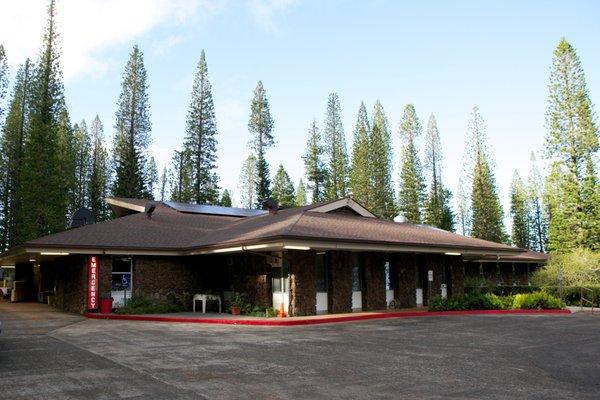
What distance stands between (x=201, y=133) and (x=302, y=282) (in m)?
35.1

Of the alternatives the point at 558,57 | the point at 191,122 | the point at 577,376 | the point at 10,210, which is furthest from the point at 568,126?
the point at 10,210

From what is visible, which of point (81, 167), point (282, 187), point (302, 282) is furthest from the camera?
point (282, 187)

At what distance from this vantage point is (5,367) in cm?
911

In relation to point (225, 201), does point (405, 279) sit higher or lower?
lower

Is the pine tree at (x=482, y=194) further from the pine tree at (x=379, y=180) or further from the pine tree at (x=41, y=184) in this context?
the pine tree at (x=41, y=184)

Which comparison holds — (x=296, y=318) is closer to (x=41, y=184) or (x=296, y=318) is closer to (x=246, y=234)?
(x=246, y=234)

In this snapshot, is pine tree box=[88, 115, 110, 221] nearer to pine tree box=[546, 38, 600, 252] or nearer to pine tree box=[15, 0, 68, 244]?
pine tree box=[15, 0, 68, 244]

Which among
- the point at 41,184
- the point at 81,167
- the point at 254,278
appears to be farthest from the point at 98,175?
the point at 254,278

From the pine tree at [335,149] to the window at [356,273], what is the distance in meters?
35.9

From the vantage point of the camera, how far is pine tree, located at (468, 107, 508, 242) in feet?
179

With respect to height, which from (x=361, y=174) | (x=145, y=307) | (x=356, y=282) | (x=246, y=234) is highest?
(x=361, y=174)

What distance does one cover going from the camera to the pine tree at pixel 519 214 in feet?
240

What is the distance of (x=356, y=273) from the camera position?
20859 millimetres

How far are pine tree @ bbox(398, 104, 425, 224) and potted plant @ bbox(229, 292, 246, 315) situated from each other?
1502 inches
